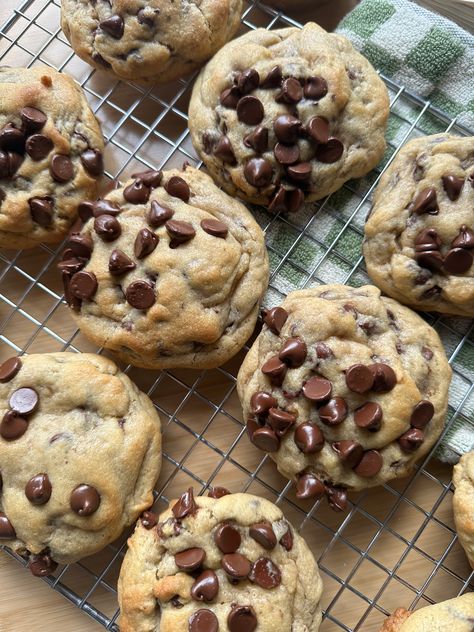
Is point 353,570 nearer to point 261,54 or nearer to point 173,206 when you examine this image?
point 173,206

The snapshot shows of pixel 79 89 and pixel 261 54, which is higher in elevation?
pixel 261 54

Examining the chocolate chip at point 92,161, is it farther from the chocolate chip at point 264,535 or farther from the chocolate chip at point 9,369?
the chocolate chip at point 264,535

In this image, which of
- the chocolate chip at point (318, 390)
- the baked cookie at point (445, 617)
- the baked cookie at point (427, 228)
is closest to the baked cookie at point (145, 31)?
the baked cookie at point (427, 228)

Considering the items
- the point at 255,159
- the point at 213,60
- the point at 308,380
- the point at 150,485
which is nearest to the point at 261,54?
the point at 213,60

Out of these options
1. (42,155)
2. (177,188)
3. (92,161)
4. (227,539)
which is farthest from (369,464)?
(42,155)

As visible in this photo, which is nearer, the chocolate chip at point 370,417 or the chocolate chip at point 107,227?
the chocolate chip at point 370,417

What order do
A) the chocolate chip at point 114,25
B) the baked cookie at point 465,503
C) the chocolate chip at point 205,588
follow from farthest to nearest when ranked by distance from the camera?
the chocolate chip at point 114,25 < the baked cookie at point 465,503 < the chocolate chip at point 205,588

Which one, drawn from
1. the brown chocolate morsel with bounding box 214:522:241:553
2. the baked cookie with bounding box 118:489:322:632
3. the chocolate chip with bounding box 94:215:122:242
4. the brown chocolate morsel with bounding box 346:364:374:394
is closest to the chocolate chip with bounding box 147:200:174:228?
the chocolate chip with bounding box 94:215:122:242

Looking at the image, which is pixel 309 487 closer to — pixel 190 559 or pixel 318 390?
pixel 318 390
